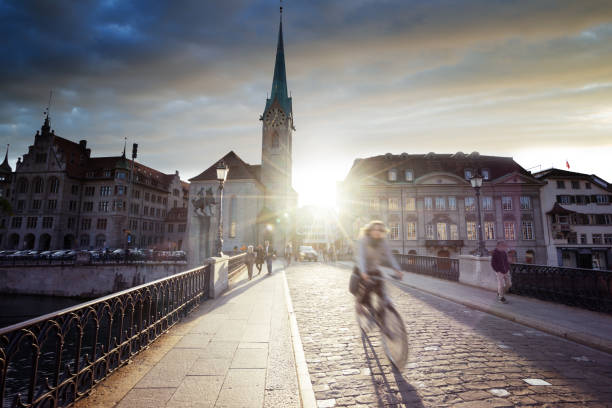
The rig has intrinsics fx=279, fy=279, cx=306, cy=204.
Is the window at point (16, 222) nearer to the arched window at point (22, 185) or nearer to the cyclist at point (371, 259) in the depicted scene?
the arched window at point (22, 185)

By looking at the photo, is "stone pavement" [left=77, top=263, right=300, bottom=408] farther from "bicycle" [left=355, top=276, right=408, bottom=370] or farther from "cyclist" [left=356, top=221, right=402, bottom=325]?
"cyclist" [left=356, top=221, right=402, bottom=325]

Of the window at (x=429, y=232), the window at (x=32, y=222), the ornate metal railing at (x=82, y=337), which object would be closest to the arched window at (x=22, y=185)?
the window at (x=32, y=222)

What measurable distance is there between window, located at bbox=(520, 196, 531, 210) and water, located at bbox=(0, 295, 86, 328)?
55.5m

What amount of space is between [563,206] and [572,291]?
43756 millimetres

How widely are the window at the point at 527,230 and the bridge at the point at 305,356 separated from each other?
39.1 metres

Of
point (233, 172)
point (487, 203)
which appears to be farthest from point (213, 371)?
point (487, 203)

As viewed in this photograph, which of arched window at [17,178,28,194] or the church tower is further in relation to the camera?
arched window at [17,178,28,194]

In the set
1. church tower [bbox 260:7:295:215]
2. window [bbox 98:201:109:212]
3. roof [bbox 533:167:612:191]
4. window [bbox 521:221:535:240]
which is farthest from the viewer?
window [bbox 98:201:109:212]

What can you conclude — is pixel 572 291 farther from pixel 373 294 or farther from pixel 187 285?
pixel 187 285

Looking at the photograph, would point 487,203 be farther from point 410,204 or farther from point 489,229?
point 410,204

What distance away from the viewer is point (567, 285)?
848cm

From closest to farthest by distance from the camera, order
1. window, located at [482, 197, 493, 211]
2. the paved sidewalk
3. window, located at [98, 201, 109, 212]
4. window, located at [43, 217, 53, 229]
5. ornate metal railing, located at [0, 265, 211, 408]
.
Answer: ornate metal railing, located at [0, 265, 211, 408], the paved sidewalk, window, located at [482, 197, 493, 211], window, located at [43, 217, 53, 229], window, located at [98, 201, 109, 212]

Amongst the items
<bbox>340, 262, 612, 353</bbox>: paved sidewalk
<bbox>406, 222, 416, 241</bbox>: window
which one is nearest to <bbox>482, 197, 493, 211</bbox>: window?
<bbox>406, 222, 416, 241</bbox>: window

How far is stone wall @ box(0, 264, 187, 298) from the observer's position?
2927 centimetres
